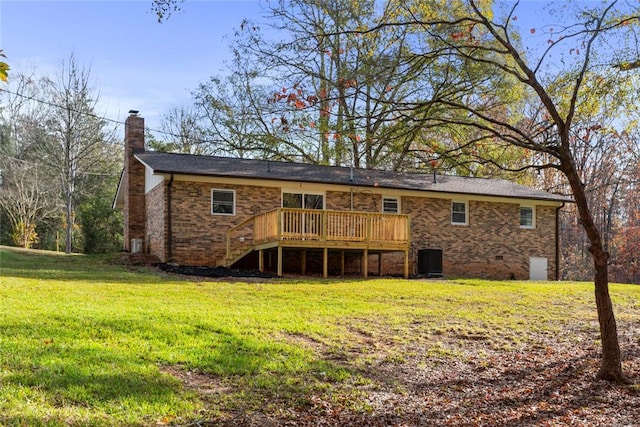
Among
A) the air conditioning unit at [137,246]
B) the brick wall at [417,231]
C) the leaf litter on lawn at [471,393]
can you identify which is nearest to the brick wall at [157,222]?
the brick wall at [417,231]

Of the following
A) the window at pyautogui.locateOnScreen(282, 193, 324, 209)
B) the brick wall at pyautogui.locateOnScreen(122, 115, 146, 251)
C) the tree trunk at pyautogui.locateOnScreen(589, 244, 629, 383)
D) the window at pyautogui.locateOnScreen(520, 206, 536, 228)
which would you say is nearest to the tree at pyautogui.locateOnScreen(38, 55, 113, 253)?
the brick wall at pyautogui.locateOnScreen(122, 115, 146, 251)

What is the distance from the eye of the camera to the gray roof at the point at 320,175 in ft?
62.1

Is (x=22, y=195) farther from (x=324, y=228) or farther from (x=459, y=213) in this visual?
(x=459, y=213)

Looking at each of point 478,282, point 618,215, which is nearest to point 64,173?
point 478,282

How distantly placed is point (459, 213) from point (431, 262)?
3.20 m

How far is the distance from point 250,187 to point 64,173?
13.1 metres

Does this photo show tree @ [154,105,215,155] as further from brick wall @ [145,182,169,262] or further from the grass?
the grass

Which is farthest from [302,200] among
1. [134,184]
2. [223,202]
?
[134,184]

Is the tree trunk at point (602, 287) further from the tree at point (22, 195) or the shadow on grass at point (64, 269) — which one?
the tree at point (22, 195)

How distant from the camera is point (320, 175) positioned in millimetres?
20812

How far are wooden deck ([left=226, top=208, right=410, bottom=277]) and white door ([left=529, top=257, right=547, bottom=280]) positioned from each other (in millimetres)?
7686

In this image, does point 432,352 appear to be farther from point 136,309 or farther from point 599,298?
point 136,309

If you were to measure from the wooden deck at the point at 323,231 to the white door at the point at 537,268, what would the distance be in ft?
25.2

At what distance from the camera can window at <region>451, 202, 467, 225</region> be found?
867 inches
